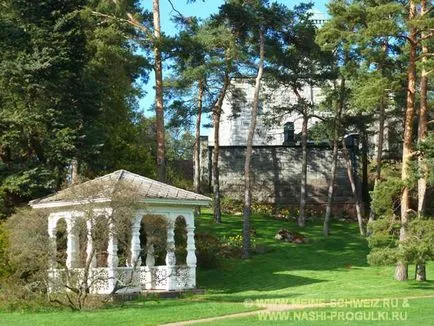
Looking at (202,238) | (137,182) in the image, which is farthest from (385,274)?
(137,182)

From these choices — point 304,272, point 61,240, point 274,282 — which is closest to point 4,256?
point 61,240

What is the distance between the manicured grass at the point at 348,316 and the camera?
44.9ft

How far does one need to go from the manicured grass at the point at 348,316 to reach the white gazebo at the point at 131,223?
5.26m

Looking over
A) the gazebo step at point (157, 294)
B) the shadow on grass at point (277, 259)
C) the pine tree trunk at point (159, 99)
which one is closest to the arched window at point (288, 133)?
the shadow on grass at point (277, 259)

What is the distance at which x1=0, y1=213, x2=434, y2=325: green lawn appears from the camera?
15.8 metres

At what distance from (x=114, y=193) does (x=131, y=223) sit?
7.62ft

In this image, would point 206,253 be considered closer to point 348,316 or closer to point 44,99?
point 44,99

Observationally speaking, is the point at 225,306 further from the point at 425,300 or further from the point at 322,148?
the point at 322,148

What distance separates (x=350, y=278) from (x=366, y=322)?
38.4 feet

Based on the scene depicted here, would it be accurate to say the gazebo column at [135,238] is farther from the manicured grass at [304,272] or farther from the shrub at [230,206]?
the shrub at [230,206]

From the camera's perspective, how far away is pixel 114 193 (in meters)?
17.9

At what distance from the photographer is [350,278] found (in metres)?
25.1

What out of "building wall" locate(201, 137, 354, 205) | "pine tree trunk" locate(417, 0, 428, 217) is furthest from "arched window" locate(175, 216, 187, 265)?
"building wall" locate(201, 137, 354, 205)

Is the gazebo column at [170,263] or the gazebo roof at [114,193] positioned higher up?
the gazebo roof at [114,193]
